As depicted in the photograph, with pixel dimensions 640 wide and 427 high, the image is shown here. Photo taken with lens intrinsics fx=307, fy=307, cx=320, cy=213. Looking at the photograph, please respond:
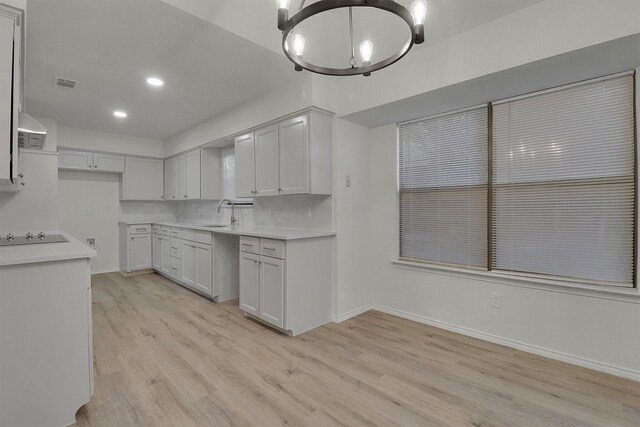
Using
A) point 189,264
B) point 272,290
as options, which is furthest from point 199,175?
point 272,290

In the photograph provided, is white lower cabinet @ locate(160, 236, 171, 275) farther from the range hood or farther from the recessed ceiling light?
the range hood

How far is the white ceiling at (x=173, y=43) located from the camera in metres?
2.04

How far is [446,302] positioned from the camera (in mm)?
2986

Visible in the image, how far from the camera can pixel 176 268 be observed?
4578 millimetres

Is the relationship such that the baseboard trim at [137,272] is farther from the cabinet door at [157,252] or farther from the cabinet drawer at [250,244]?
the cabinet drawer at [250,244]

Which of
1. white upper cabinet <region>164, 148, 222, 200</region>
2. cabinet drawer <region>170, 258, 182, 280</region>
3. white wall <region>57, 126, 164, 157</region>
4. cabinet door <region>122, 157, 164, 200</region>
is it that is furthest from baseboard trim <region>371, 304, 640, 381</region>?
white wall <region>57, 126, 164, 157</region>

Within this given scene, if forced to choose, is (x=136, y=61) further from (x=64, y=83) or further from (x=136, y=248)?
(x=136, y=248)

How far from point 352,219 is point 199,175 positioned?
9.24 ft

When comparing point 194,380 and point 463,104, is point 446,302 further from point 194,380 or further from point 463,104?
point 194,380

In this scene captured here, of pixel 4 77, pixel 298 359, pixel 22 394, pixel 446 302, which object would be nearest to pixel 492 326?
pixel 446 302

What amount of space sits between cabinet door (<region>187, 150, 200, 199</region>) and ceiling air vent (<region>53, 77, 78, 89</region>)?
1827mm

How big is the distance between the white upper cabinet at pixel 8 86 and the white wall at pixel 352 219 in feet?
7.76

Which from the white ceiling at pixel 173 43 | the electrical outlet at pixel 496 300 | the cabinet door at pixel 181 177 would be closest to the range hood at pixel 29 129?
the white ceiling at pixel 173 43

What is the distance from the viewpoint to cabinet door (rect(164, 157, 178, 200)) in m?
5.48
